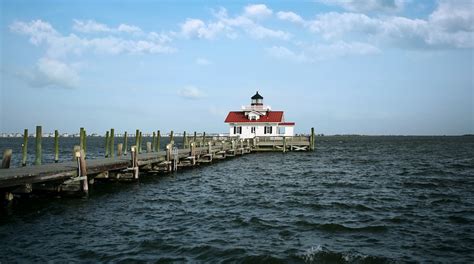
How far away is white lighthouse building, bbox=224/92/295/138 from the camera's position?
184 feet

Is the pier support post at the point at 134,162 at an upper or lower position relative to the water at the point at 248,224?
upper

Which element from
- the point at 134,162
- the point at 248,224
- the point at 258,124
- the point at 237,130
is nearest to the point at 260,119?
the point at 258,124

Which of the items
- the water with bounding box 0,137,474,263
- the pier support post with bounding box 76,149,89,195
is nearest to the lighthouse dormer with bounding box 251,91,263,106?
the water with bounding box 0,137,474,263

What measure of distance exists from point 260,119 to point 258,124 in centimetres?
89

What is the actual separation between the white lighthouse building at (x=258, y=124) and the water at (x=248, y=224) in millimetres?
34808

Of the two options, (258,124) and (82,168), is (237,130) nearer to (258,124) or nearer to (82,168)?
(258,124)

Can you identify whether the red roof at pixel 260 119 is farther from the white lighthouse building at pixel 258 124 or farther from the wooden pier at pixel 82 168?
the wooden pier at pixel 82 168

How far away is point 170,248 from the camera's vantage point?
10.1 m

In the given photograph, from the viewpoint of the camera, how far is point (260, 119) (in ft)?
186

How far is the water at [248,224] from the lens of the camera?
9.65 m

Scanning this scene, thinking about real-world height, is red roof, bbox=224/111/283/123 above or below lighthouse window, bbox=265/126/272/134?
above

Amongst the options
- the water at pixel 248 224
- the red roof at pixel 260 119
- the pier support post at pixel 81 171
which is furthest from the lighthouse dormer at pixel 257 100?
the pier support post at pixel 81 171

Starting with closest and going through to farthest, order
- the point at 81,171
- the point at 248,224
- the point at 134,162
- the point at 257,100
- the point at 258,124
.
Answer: the point at 248,224 → the point at 81,171 → the point at 134,162 → the point at 258,124 → the point at 257,100

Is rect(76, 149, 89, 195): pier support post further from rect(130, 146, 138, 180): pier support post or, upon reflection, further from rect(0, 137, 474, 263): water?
rect(130, 146, 138, 180): pier support post
